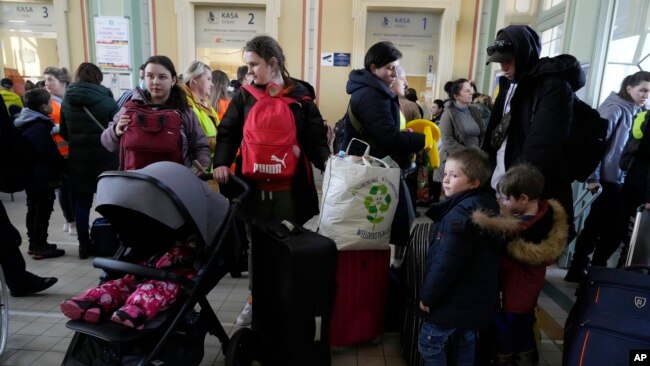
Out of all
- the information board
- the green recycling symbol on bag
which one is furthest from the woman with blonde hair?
the information board

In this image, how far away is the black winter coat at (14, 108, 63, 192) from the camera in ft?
9.65

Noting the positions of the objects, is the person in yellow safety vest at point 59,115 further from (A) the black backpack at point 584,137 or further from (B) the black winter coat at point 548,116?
(A) the black backpack at point 584,137

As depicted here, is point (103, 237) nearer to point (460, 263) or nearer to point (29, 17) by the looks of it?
point (460, 263)

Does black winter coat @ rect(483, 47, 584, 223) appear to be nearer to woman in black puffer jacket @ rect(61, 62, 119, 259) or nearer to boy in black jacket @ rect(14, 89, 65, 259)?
woman in black puffer jacket @ rect(61, 62, 119, 259)

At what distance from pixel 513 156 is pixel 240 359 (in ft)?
5.26

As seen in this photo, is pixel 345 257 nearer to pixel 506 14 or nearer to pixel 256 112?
pixel 256 112

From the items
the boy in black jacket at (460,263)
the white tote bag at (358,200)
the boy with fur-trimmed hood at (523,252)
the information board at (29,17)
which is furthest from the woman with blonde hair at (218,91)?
the information board at (29,17)

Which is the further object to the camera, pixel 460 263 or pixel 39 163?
pixel 39 163

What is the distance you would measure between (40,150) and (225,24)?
4.22m

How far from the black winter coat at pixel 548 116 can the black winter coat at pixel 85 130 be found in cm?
278

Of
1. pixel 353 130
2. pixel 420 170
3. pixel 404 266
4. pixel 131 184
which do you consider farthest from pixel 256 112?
pixel 420 170

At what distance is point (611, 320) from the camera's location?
1.47 meters

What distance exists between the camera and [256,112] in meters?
1.88

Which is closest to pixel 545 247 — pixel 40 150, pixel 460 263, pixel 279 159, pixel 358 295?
pixel 460 263
